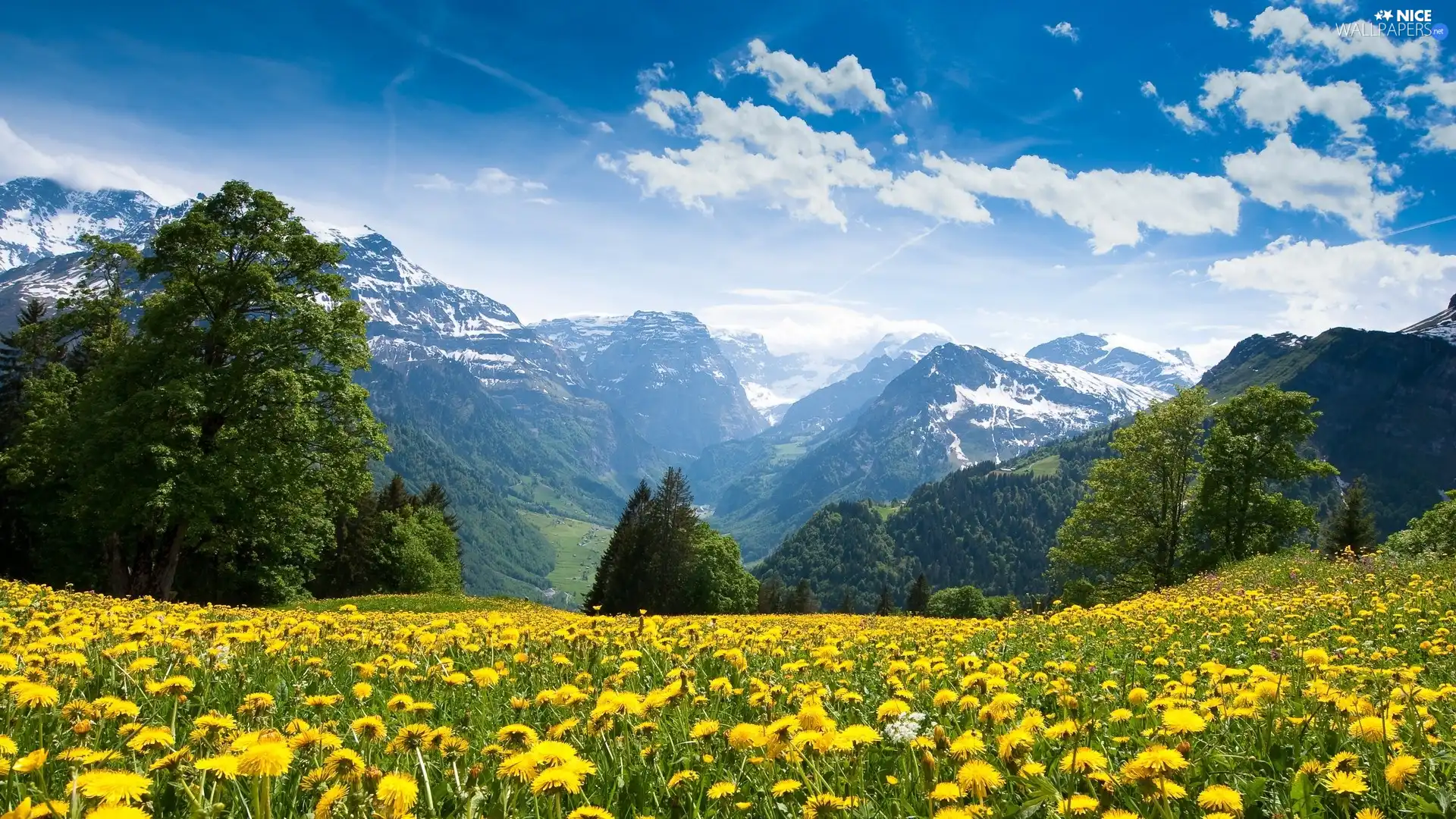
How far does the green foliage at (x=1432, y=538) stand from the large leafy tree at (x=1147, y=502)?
28.8 ft

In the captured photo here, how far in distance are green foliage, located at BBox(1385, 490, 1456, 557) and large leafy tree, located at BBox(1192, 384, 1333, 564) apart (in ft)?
18.2

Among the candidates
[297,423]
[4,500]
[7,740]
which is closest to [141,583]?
[297,423]

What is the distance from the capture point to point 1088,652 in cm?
768

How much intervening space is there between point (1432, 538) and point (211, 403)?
38.2m

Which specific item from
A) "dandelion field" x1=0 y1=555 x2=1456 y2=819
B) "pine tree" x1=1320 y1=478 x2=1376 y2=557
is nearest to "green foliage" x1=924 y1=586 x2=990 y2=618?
"pine tree" x1=1320 y1=478 x2=1376 y2=557

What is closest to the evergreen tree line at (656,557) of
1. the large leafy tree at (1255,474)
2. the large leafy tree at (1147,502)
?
the large leafy tree at (1147,502)

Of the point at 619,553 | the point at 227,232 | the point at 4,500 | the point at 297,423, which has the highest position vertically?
the point at 227,232

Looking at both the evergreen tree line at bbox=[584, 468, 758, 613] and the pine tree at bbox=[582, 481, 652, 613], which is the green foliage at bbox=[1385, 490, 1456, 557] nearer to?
the evergreen tree line at bbox=[584, 468, 758, 613]

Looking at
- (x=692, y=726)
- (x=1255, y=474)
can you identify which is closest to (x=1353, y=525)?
(x=1255, y=474)

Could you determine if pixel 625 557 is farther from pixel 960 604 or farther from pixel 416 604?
pixel 960 604

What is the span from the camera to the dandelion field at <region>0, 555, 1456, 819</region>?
2461 millimetres

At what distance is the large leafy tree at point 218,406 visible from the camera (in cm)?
A: 2188

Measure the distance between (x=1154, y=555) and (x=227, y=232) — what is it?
138 feet

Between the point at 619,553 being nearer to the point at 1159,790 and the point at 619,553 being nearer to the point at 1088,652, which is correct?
the point at 1088,652
